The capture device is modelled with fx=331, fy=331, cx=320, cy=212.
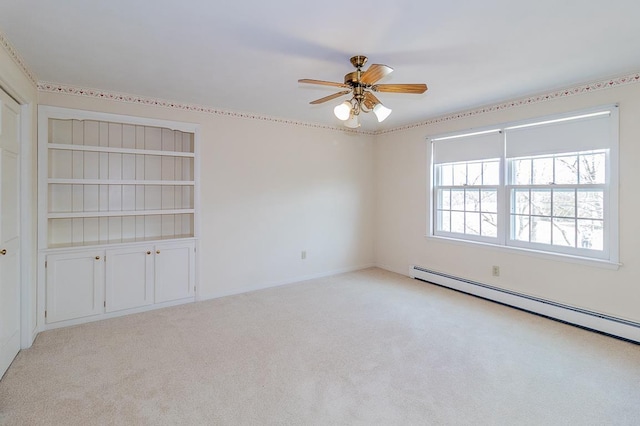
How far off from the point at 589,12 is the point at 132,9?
105 inches

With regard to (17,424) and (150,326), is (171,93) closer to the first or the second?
(150,326)

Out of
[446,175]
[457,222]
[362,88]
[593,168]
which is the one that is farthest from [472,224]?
[362,88]

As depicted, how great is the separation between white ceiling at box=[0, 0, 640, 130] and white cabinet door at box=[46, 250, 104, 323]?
1690 millimetres

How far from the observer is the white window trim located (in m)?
3.02

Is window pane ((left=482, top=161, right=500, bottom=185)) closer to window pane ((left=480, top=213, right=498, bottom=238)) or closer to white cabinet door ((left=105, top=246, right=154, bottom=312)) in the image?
window pane ((left=480, top=213, right=498, bottom=238))

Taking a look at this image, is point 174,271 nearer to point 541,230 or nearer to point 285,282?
point 285,282

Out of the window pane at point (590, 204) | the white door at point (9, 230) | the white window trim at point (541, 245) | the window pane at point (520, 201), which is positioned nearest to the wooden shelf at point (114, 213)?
the white door at point (9, 230)

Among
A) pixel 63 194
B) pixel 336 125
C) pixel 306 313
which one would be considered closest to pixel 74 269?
pixel 63 194

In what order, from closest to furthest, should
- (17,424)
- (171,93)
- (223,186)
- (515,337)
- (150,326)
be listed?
(17,424) < (515,337) < (150,326) < (171,93) < (223,186)

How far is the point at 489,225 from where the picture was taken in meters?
4.12

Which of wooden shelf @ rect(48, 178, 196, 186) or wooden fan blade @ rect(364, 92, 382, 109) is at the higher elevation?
wooden fan blade @ rect(364, 92, 382, 109)

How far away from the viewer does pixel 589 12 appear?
76.2 inches

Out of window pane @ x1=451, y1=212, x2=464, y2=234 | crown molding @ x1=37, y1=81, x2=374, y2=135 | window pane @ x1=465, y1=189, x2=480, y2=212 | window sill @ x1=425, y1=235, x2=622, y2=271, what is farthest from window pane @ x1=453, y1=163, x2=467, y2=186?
crown molding @ x1=37, y1=81, x2=374, y2=135

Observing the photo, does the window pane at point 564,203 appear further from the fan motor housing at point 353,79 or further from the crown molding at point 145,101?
the crown molding at point 145,101
